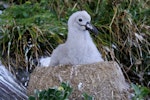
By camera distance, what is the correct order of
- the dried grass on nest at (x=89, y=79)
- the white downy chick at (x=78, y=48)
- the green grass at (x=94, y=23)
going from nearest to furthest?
the dried grass on nest at (x=89, y=79) → the white downy chick at (x=78, y=48) → the green grass at (x=94, y=23)

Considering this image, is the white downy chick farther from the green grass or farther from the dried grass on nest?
the green grass

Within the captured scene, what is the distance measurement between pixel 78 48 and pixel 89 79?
0.49 meters

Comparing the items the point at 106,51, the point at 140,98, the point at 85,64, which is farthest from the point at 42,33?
the point at 140,98

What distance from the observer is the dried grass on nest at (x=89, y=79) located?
513 cm

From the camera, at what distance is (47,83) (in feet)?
17.0

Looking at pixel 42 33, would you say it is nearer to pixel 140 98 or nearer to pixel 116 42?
pixel 116 42

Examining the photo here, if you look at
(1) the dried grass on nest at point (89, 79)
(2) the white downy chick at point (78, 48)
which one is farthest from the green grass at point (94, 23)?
(1) the dried grass on nest at point (89, 79)

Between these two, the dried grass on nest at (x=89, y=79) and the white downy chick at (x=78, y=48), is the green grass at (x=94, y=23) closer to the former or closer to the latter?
the white downy chick at (x=78, y=48)

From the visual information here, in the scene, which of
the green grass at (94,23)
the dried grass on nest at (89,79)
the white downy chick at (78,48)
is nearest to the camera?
the dried grass on nest at (89,79)

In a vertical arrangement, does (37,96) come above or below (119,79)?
above

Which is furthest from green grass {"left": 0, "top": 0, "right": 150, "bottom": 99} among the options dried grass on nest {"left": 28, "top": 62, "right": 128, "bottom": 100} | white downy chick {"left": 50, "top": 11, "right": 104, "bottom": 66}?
dried grass on nest {"left": 28, "top": 62, "right": 128, "bottom": 100}

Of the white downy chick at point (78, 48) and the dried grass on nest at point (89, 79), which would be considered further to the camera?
the white downy chick at point (78, 48)

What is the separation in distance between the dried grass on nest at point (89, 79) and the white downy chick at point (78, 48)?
0.26 meters

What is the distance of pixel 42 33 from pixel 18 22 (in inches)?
12.4
